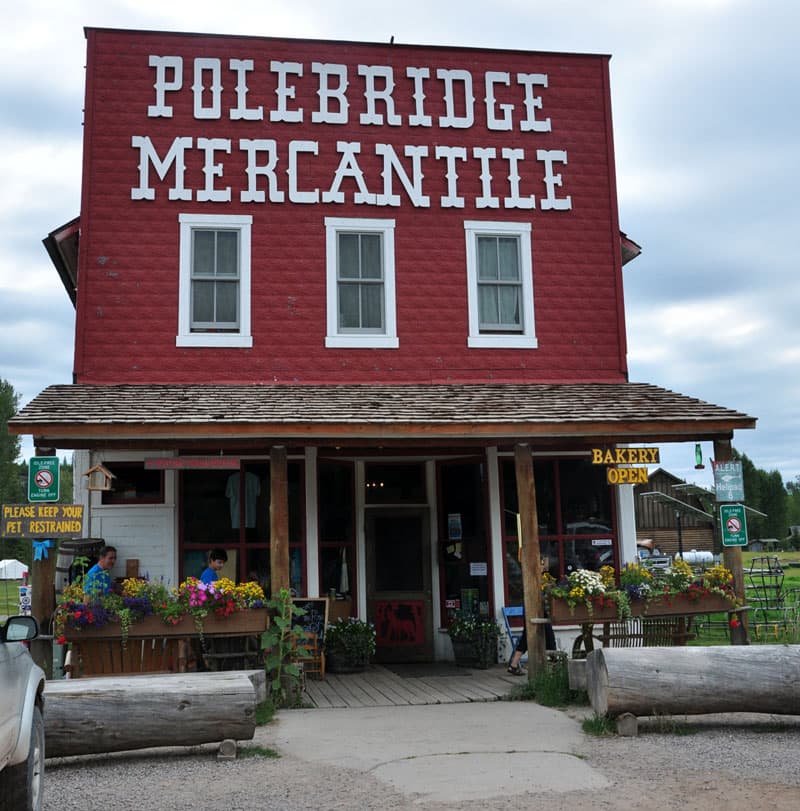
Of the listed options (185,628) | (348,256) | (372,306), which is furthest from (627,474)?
(185,628)

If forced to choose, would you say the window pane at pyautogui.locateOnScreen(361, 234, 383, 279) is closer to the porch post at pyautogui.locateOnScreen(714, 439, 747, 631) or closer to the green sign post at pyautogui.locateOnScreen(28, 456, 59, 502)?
the porch post at pyautogui.locateOnScreen(714, 439, 747, 631)

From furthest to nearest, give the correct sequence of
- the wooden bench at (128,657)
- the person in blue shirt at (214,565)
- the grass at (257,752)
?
the person in blue shirt at (214,565), the wooden bench at (128,657), the grass at (257,752)

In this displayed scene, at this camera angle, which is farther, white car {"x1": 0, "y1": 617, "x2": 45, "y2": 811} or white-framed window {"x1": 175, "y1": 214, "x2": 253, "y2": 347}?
white-framed window {"x1": 175, "y1": 214, "x2": 253, "y2": 347}

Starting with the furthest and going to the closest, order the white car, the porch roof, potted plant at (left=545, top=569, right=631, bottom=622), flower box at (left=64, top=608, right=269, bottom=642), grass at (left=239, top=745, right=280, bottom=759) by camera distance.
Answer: potted plant at (left=545, top=569, right=631, bottom=622), the porch roof, flower box at (left=64, top=608, right=269, bottom=642), grass at (left=239, top=745, right=280, bottom=759), the white car

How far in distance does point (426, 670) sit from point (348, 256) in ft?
18.3

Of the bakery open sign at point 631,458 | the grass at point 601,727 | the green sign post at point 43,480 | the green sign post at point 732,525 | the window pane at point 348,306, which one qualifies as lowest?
the grass at point 601,727

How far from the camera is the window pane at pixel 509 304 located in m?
13.7

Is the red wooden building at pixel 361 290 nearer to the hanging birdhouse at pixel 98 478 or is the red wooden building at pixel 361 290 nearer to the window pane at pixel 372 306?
the window pane at pixel 372 306

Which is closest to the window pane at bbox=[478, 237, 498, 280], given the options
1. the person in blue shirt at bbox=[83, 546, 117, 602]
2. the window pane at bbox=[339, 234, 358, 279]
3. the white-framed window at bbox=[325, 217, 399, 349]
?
the white-framed window at bbox=[325, 217, 399, 349]

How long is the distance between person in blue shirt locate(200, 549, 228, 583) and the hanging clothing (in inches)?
34.2

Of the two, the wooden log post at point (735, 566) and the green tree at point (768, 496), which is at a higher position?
the green tree at point (768, 496)

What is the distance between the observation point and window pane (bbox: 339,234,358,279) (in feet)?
44.1

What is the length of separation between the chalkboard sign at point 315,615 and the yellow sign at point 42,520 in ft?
11.9

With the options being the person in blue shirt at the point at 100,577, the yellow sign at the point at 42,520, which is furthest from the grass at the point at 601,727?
the yellow sign at the point at 42,520
